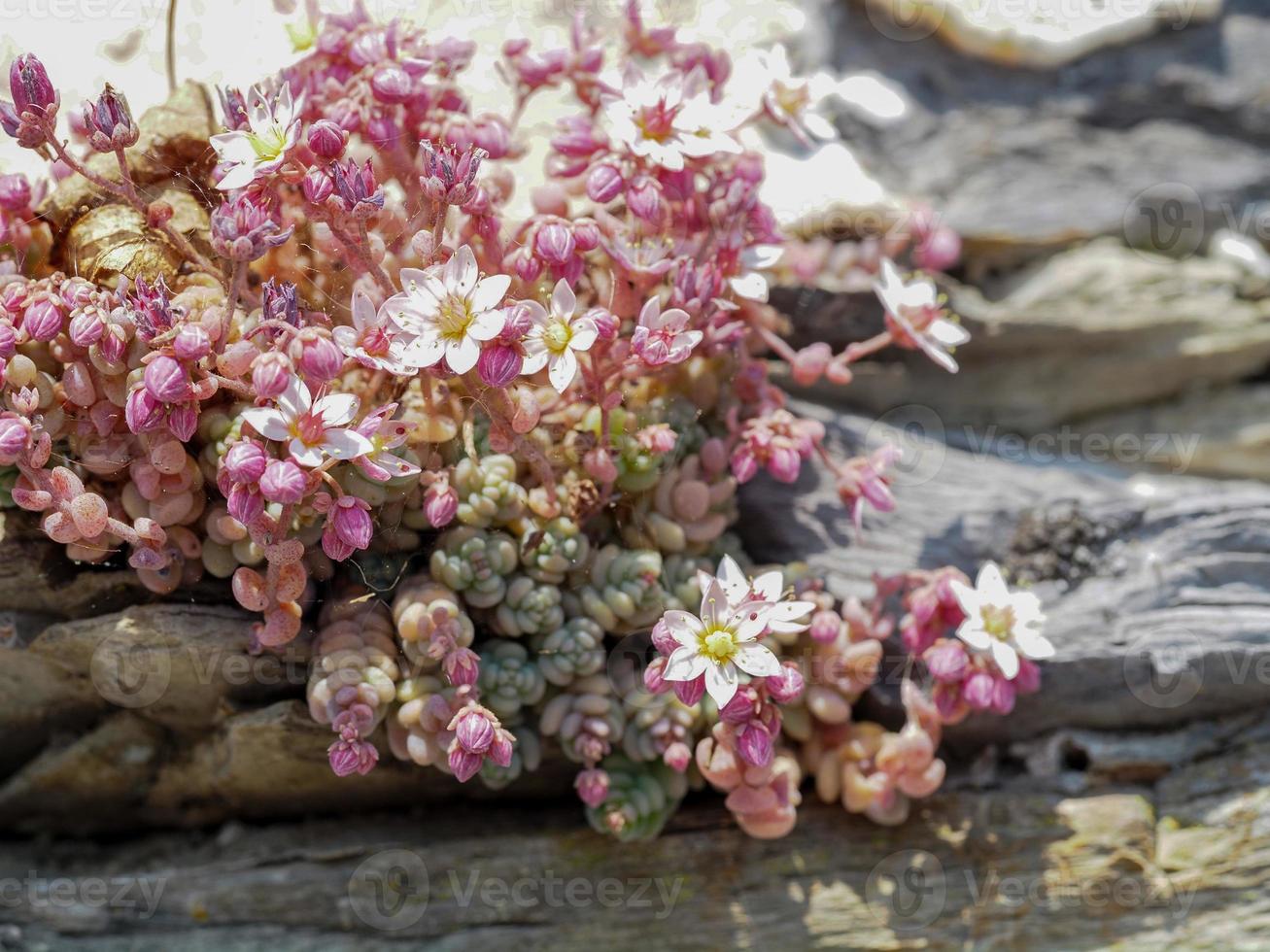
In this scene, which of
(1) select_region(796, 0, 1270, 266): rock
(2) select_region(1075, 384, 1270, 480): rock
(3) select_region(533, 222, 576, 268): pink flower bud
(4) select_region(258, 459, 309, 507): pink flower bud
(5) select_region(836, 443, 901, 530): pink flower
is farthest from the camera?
(1) select_region(796, 0, 1270, 266): rock

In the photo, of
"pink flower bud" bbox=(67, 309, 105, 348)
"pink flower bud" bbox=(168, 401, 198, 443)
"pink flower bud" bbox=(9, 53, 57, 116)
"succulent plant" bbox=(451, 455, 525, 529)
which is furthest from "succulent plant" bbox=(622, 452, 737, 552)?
"pink flower bud" bbox=(9, 53, 57, 116)

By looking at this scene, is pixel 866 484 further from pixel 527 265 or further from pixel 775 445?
pixel 527 265

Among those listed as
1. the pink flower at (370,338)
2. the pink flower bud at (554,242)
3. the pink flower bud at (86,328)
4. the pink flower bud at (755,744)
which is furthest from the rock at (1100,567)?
the pink flower bud at (86,328)

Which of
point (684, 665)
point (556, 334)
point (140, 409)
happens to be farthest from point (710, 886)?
point (140, 409)

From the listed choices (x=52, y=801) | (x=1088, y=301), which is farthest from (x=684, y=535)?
(x=1088, y=301)

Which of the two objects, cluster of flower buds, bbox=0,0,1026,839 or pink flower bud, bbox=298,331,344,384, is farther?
cluster of flower buds, bbox=0,0,1026,839

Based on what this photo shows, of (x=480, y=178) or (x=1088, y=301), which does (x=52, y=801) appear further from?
(x=1088, y=301)

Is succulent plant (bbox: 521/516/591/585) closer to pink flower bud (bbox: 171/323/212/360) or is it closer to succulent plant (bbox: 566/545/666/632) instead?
succulent plant (bbox: 566/545/666/632)

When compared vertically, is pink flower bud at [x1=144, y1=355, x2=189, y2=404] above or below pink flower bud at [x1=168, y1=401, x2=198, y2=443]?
above
